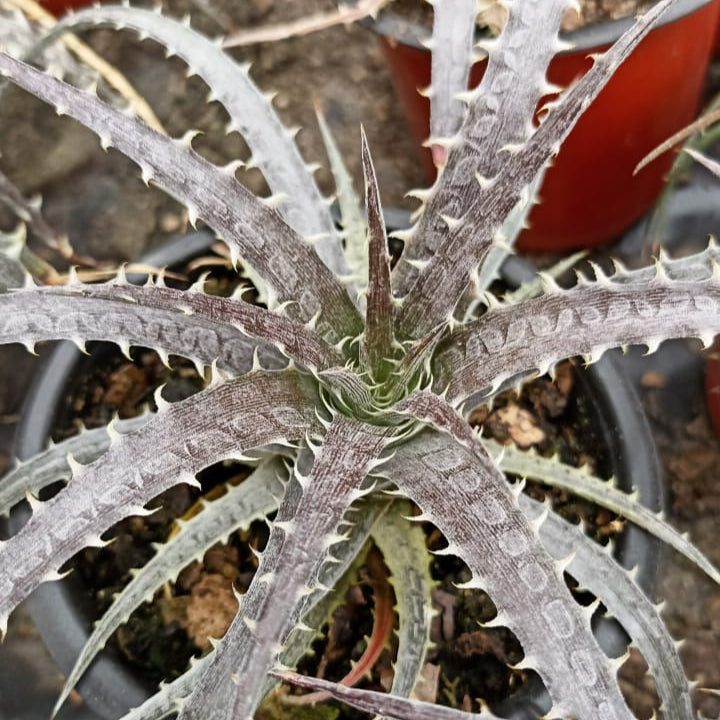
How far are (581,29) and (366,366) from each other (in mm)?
449

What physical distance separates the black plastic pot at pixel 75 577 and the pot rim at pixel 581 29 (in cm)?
18

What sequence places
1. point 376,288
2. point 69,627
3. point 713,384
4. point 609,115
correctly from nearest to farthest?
point 376,288
point 69,627
point 609,115
point 713,384

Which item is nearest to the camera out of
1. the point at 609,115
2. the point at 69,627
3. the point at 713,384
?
the point at 69,627

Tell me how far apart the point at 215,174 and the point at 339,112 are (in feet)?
2.67

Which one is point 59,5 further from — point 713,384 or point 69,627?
point 713,384

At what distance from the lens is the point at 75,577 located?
28.3 inches

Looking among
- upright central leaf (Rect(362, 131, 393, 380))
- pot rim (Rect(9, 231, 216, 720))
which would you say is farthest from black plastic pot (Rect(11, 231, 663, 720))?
upright central leaf (Rect(362, 131, 393, 380))

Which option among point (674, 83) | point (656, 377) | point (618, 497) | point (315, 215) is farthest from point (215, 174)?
point (656, 377)

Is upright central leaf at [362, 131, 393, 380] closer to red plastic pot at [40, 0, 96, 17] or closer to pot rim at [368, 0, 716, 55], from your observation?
pot rim at [368, 0, 716, 55]

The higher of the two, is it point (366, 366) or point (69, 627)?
point (366, 366)

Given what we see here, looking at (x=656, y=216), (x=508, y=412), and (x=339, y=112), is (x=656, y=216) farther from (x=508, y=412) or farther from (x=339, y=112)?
(x=339, y=112)

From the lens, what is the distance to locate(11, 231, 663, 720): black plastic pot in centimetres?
67

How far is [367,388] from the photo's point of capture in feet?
1.52

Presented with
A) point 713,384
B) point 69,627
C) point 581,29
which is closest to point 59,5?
point 581,29
